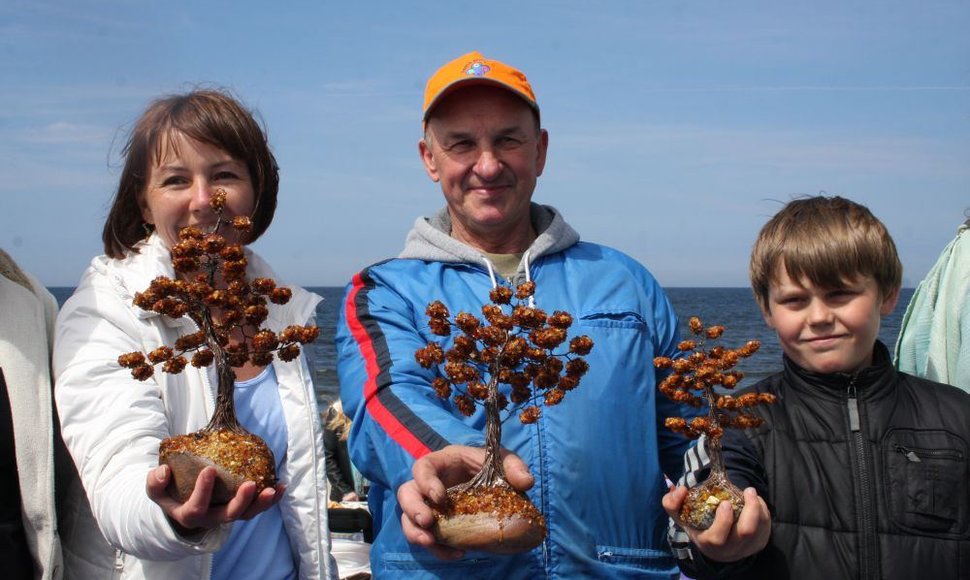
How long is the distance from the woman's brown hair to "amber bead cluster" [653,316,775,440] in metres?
1.59

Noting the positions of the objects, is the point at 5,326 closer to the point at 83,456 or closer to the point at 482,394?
the point at 83,456

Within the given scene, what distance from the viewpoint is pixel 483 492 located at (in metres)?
2.53

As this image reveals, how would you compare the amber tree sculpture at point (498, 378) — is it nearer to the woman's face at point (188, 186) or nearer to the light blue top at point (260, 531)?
the light blue top at point (260, 531)

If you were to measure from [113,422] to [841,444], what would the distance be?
2.28 metres

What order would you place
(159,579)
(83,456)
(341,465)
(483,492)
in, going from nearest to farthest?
(483,492) < (83,456) < (159,579) < (341,465)

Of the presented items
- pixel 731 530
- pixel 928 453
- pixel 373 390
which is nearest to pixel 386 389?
pixel 373 390

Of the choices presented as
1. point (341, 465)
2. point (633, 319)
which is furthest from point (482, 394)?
point (341, 465)

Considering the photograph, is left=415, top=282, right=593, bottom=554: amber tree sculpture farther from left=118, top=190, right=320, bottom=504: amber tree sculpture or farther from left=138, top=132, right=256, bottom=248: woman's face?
left=138, top=132, right=256, bottom=248: woman's face

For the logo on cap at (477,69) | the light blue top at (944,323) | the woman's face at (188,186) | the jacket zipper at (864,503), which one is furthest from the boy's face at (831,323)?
the woman's face at (188,186)

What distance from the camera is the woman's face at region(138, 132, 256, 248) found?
9.96ft

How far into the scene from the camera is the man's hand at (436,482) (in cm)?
242

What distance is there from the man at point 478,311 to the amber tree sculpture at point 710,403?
13.2 inches

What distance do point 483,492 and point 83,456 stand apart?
47.0 inches

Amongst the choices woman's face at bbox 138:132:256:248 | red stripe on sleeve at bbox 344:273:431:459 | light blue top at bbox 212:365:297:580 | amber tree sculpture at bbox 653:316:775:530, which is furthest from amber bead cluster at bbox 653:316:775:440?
woman's face at bbox 138:132:256:248
